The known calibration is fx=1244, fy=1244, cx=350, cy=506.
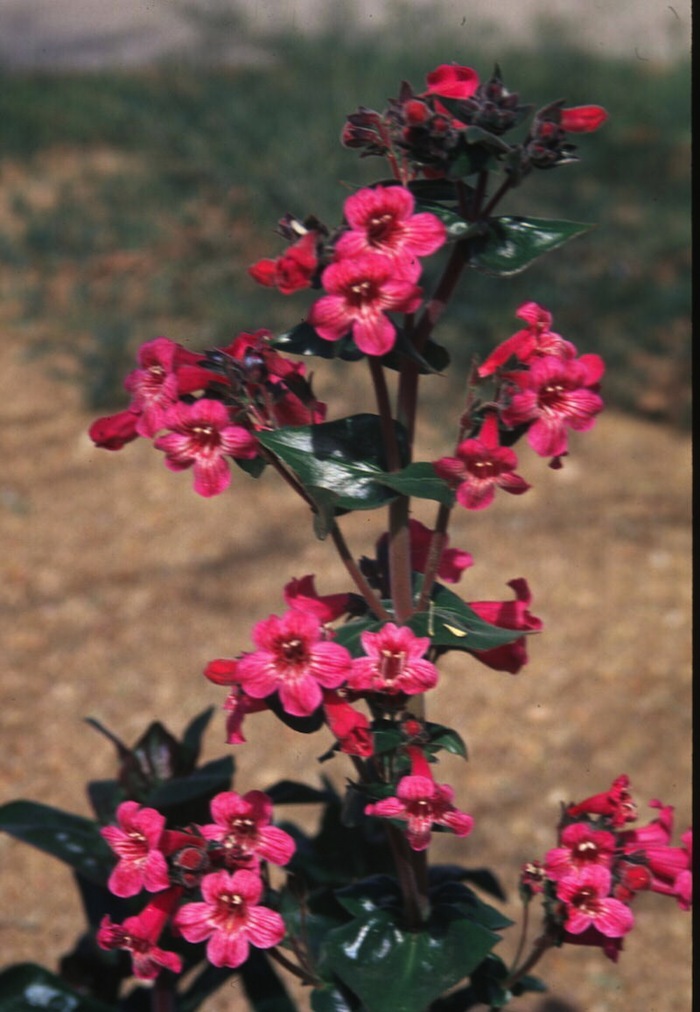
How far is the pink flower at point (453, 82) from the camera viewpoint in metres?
0.83

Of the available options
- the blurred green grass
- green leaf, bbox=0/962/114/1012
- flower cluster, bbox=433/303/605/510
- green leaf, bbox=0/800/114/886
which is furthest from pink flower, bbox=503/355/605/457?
the blurred green grass

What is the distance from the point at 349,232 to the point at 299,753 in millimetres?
1467

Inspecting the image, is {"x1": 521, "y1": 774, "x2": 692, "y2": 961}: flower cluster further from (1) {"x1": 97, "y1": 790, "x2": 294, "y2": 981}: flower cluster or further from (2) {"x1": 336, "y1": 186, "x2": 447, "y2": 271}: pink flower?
(2) {"x1": 336, "y1": 186, "x2": 447, "y2": 271}: pink flower

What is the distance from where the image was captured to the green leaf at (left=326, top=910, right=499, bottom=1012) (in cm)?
91

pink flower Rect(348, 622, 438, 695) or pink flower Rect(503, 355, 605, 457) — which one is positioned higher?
pink flower Rect(503, 355, 605, 457)

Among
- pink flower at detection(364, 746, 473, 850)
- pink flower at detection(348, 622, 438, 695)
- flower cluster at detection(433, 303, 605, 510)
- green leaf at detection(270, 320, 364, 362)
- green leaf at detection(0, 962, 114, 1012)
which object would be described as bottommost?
green leaf at detection(0, 962, 114, 1012)

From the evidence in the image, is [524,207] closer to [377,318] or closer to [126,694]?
[126,694]

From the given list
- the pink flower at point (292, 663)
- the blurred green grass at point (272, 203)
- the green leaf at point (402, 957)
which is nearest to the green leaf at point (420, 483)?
the pink flower at point (292, 663)

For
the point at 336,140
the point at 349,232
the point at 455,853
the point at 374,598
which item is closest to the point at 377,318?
the point at 349,232

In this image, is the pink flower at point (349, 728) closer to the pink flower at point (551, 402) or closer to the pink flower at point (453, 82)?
the pink flower at point (551, 402)

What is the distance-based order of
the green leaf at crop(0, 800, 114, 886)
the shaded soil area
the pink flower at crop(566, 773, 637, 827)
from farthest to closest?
A: 1. the shaded soil area
2. the green leaf at crop(0, 800, 114, 886)
3. the pink flower at crop(566, 773, 637, 827)

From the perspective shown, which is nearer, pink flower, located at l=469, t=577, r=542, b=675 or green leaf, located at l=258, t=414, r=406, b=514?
green leaf, located at l=258, t=414, r=406, b=514

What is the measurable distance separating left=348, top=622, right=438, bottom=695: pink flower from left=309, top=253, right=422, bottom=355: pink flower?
20 centimetres

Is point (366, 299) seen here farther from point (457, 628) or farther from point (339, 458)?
point (457, 628)
